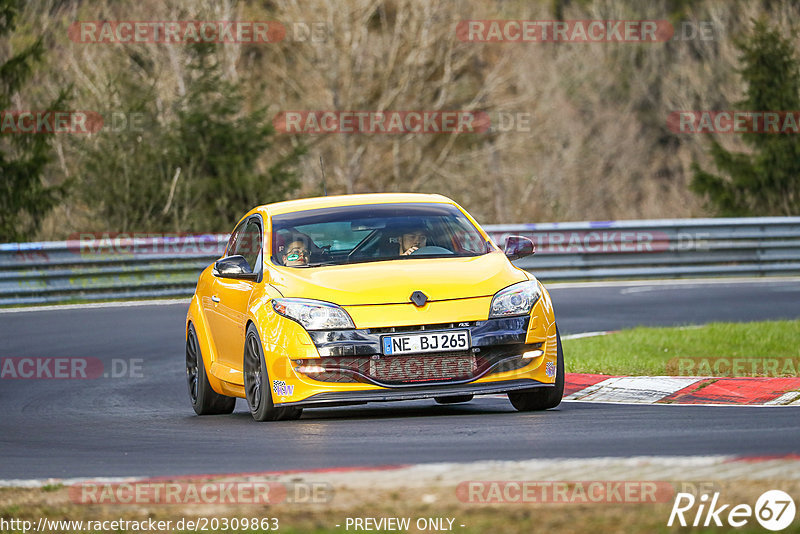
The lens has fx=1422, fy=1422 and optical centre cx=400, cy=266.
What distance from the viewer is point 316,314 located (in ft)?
30.6

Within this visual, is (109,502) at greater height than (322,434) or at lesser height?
greater

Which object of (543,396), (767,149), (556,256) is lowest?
(556,256)

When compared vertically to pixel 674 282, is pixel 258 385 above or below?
above

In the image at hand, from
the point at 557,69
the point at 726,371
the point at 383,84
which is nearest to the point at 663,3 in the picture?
the point at 557,69

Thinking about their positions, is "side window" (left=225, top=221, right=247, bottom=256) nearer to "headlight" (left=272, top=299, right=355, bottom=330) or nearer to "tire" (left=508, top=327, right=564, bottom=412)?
"headlight" (left=272, top=299, right=355, bottom=330)

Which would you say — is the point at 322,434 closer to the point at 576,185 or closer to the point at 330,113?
the point at 330,113

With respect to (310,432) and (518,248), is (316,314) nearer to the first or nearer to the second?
(310,432)

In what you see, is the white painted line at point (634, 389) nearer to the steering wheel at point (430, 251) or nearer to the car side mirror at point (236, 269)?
the steering wheel at point (430, 251)

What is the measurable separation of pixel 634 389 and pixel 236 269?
342 centimetres

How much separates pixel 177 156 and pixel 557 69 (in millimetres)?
39100

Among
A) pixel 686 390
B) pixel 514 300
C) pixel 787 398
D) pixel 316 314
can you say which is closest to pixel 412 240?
pixel 514 300

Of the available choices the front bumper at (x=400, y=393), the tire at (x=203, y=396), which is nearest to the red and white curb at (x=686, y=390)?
the front bumper at (x=400, y=393)

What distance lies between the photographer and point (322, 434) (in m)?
8.80

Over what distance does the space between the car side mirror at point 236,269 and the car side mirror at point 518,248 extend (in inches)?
73.3
